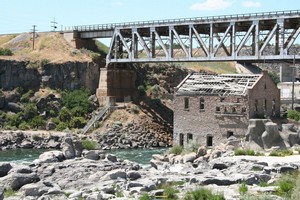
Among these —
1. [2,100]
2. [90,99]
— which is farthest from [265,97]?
[2,100]

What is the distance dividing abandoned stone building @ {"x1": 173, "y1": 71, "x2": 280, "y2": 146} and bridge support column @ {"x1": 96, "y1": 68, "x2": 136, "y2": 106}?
24258mm

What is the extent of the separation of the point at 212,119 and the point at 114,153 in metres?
13.8

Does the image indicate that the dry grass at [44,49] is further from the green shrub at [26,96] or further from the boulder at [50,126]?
the boulder at [50,126]

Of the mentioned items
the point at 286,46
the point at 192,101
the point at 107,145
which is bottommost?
the point at 107,145

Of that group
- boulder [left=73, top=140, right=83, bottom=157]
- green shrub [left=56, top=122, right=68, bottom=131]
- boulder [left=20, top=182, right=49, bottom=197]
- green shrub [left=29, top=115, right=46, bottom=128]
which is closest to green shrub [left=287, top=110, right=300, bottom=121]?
boulder [left=73, top=140, right=83, bottom=157]

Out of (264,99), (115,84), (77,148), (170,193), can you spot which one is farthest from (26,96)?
(170,193)

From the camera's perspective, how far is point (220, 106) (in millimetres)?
58969

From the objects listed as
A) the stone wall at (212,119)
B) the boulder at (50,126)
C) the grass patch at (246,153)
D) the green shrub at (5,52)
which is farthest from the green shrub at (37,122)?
the grass patch at (246,153)

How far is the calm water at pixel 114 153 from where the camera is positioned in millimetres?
61344

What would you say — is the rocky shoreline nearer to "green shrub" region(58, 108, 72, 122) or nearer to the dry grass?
"green shrub" region(58, 108, 72, 122)

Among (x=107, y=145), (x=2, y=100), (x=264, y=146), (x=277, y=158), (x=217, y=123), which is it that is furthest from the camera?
(x=2, y=100)

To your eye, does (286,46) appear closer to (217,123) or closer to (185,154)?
(217,123)

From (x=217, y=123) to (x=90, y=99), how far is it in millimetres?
31076

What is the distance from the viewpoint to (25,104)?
8481cm
